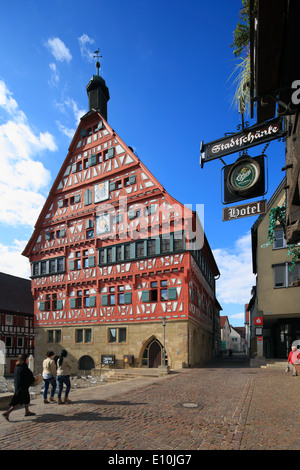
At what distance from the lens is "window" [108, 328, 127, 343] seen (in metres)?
24.8

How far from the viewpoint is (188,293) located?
22.5 m

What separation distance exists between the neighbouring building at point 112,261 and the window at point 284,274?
5.55 m

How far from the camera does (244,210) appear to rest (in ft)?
19.7

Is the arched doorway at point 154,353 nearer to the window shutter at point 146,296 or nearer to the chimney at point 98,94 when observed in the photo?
the window shutter at point 146,296

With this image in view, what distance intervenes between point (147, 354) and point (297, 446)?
1859cm

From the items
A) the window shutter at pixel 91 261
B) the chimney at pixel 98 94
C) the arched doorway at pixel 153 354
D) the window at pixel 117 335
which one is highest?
the chimney at pixel 98 94

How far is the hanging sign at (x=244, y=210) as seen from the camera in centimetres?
585

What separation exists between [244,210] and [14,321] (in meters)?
34.8

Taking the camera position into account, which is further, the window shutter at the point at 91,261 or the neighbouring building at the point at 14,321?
the neighbouring building at the point at 14,321

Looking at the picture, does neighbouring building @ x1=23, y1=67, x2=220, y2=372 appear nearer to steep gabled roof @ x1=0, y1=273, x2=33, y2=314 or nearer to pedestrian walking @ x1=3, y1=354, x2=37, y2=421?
steep gabled roof @ x1=0, y1=273, x2=33, y2=314

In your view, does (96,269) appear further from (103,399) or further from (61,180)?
(103,399)

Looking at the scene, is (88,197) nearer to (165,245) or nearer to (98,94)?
(165,245)

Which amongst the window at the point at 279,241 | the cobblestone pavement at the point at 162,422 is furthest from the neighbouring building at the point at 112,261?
the cobblestone pavement at the point at 162,422
